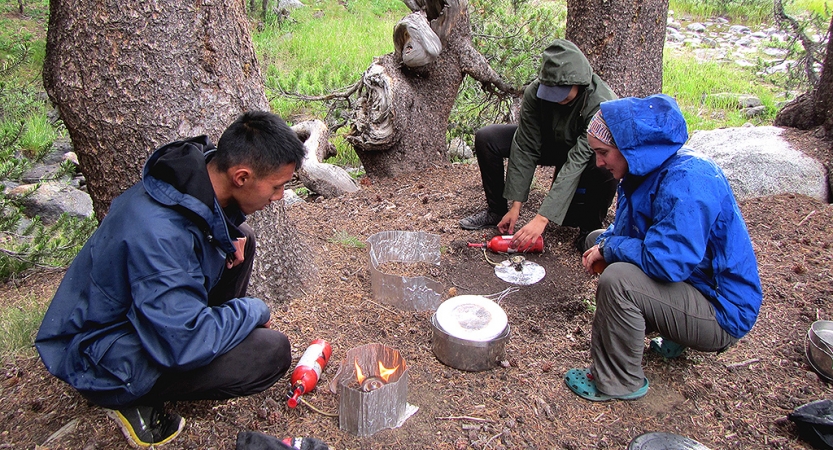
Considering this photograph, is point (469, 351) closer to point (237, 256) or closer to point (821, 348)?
point (237, 256)

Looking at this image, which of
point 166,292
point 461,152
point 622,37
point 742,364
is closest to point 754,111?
point 461,152

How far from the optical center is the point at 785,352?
115 inches

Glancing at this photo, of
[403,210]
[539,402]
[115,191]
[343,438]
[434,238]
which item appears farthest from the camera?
[403,210]

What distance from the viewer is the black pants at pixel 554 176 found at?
3857 millimetres

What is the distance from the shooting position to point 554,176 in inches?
166

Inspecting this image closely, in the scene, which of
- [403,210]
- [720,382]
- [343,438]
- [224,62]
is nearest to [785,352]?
[720,382]

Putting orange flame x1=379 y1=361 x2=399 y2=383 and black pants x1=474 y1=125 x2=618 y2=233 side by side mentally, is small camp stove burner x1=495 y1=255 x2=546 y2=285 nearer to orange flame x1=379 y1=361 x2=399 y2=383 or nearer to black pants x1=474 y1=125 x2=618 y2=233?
black pants x1=474 y1=125 x2=618 y2=233

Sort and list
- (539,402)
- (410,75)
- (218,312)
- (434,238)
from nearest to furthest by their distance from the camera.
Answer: (218,312), (539,402), (434,238), (410,75)

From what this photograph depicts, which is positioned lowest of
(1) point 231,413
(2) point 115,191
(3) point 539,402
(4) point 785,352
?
(4) point 785,352

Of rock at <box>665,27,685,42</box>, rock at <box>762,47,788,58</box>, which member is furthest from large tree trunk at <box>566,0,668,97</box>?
rock at <box>665,27,685,42</box>

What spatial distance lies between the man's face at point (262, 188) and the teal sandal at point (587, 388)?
1658 millimetres

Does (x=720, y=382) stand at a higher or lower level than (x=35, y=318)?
lower

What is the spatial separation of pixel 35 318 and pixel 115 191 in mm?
969

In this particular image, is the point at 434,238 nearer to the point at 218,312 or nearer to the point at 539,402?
the point at 539,402
